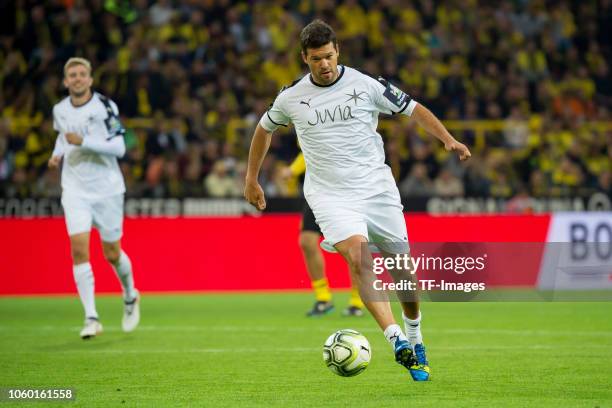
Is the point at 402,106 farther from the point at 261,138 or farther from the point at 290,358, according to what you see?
the point at 290,358

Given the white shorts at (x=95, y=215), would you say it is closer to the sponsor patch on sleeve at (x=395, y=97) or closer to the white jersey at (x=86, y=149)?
the white jersey at (x=86, y=149)

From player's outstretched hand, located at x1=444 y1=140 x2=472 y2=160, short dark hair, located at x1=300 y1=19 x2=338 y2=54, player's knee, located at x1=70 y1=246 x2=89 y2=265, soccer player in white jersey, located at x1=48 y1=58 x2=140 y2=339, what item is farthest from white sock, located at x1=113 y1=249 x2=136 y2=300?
player's outstretched hand, located at x1=444 y1=140 x2=472 y2=160

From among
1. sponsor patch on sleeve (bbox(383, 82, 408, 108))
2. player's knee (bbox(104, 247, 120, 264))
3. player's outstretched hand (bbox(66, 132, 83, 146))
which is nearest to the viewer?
sponsor patch on sleeve (bbox(383, 82, 408, 108))

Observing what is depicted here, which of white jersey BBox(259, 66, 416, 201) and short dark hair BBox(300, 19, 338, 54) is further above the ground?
short dark hair BBox(300, 19, 338, 54)

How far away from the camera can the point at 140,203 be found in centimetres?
1714

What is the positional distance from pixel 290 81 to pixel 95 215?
36.3 feet

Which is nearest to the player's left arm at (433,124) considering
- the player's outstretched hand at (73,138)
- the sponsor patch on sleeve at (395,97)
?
the sponsor patch on sleeve at (395,97)

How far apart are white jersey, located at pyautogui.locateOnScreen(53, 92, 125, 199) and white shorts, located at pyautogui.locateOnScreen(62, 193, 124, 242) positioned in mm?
72

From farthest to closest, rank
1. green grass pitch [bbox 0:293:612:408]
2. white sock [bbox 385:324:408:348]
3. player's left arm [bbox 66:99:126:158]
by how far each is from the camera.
Answer: player's left arm [bbox 66:99:126:158]
white sock [bbox 385:324:408:348]
green grass pitch [bbox 0:293:612:408]

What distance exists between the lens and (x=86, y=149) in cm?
1086

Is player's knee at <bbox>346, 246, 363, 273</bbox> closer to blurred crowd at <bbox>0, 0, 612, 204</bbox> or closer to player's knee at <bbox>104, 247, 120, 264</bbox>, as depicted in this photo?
player's knee at <bbox>104, 247, 120, 264</bbox>

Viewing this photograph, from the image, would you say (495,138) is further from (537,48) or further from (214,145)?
(214,145)

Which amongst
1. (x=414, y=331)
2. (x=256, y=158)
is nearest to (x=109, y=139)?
(x=256, y=158)

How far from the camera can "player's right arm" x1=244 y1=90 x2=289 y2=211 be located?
25.7ft
